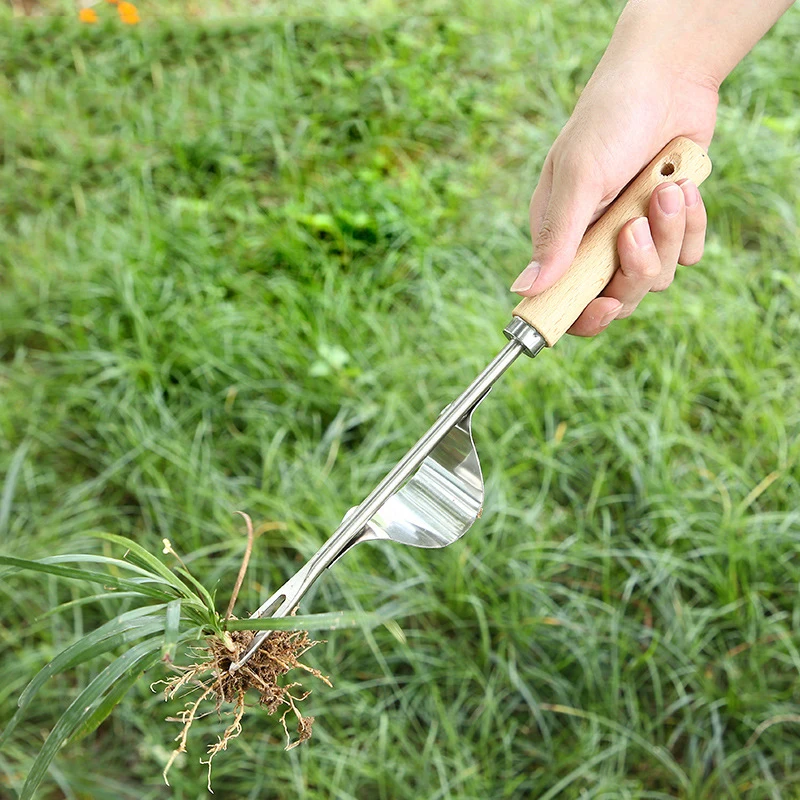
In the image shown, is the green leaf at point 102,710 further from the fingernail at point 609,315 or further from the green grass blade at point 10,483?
the green grass blade at point 10,483

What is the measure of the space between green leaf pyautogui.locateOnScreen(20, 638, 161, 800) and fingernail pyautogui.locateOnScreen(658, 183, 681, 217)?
0.84 metres

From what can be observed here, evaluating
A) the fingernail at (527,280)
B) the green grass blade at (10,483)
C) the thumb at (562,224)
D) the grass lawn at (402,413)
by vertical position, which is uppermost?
the thumb at (562,224)

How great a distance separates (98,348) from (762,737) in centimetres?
176

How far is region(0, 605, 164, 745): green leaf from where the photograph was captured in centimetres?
82

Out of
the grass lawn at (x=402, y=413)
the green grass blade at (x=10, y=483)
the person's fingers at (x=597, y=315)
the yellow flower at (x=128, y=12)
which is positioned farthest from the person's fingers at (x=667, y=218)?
the yellow flower at (x=128, y=12)

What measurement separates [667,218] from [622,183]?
123 millimetres

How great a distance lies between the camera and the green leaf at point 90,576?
80 centimetres

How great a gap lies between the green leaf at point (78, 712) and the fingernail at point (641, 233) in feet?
2.57

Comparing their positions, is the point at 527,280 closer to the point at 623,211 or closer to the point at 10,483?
the point at 623,211

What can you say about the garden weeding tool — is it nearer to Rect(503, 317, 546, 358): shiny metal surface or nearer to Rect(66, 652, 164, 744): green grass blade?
Rect(503, 317, 546, 358): shiny metal surface

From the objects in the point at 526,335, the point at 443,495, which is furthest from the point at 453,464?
the point at 526,335

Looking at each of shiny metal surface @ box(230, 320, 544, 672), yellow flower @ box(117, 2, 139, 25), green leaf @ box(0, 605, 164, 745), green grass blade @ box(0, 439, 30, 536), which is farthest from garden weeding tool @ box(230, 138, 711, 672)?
yellow flower @ box(117, 2, 139, 25)

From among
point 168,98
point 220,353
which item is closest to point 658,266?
point 220,353

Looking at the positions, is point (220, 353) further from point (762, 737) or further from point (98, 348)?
point (762, 737)
